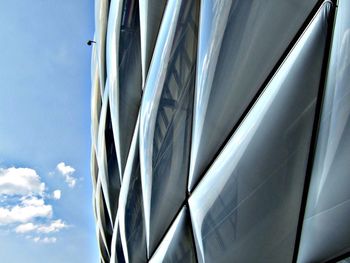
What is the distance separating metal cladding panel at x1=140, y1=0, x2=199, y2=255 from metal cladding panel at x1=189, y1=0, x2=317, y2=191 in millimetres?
555

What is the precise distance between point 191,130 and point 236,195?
1.72 metres

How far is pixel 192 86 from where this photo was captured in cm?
579

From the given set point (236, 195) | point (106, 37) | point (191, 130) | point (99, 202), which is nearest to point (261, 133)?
point (236, 195)

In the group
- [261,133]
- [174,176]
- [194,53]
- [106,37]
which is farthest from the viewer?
[106,37]

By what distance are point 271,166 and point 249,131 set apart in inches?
20.6

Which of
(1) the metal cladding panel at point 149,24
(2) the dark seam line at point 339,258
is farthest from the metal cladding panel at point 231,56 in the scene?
(1) the metal cladding panel at point 149,24

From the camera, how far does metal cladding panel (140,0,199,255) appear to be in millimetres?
5961

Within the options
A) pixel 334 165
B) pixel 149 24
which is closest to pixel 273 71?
pixel 334 165

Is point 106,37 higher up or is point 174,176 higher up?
point 106,37

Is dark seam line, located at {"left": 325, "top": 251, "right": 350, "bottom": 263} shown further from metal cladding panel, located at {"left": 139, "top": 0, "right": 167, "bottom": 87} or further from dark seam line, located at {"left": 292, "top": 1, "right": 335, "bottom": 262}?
metal cladding panel, located at {"left": 139, "top": 0, "right": 167, "bottom": 87}

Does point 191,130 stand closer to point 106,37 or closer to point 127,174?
point 127,174

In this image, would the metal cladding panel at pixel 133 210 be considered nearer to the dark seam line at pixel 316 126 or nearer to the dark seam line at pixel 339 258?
the dark seam line at pixel 316 126

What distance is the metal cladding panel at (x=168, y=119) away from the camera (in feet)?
19.6

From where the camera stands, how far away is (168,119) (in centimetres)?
676
